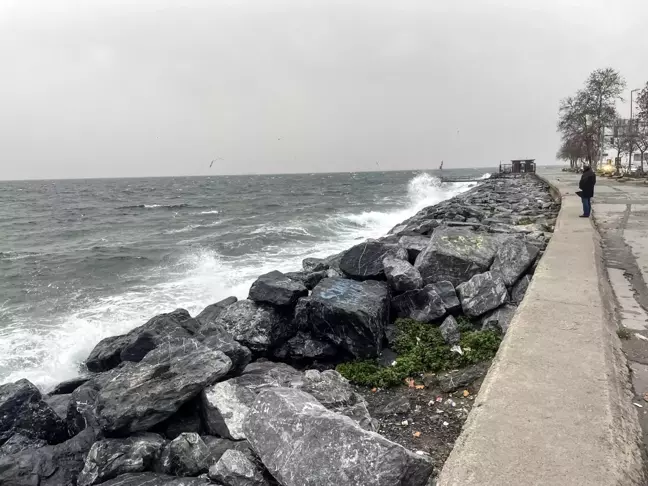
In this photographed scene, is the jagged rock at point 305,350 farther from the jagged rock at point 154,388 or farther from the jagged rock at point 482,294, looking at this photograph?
the jagged rock at point 482,294

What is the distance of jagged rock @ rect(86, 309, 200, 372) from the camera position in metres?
5.88

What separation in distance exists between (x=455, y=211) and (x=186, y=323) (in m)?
10.1

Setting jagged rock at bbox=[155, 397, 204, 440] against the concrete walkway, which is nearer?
the concrete walkway

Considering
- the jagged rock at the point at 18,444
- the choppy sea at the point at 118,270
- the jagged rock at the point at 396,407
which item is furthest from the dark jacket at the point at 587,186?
the jagged rock at the point at 18,444

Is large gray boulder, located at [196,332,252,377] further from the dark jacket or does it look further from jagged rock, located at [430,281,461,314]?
the dark jacket

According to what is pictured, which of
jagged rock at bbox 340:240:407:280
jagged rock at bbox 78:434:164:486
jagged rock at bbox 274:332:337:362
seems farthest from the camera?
jagged rock at bbox 340:240:407:280

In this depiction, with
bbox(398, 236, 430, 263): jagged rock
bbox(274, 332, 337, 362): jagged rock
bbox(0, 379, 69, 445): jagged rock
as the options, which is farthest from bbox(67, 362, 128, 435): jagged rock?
bbox(398, 236, 430, 263): jagged rock

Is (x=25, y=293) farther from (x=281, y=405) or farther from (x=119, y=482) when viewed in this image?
(x=281, y=405)

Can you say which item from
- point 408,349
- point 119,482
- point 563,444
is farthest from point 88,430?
point 563,444

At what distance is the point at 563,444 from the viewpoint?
2346 mm

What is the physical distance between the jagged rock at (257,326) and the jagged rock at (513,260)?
10.3ft

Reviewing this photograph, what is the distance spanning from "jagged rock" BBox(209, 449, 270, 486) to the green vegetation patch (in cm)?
199

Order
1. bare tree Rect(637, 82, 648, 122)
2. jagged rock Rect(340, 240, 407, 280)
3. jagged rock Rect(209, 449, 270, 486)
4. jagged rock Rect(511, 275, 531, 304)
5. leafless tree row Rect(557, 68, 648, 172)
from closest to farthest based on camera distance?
jagged rock Rect(209, 449, 270, 486), jagged rock Rect(511, 275, 531, 304), jagged rock Rect(340, 240, 407, 280), bare tree Rect(637, 82, 648, 122), leafless tree row Rect(557, 68, 648, 172)

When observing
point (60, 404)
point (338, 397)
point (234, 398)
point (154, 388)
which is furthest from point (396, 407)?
point (60, 404)
